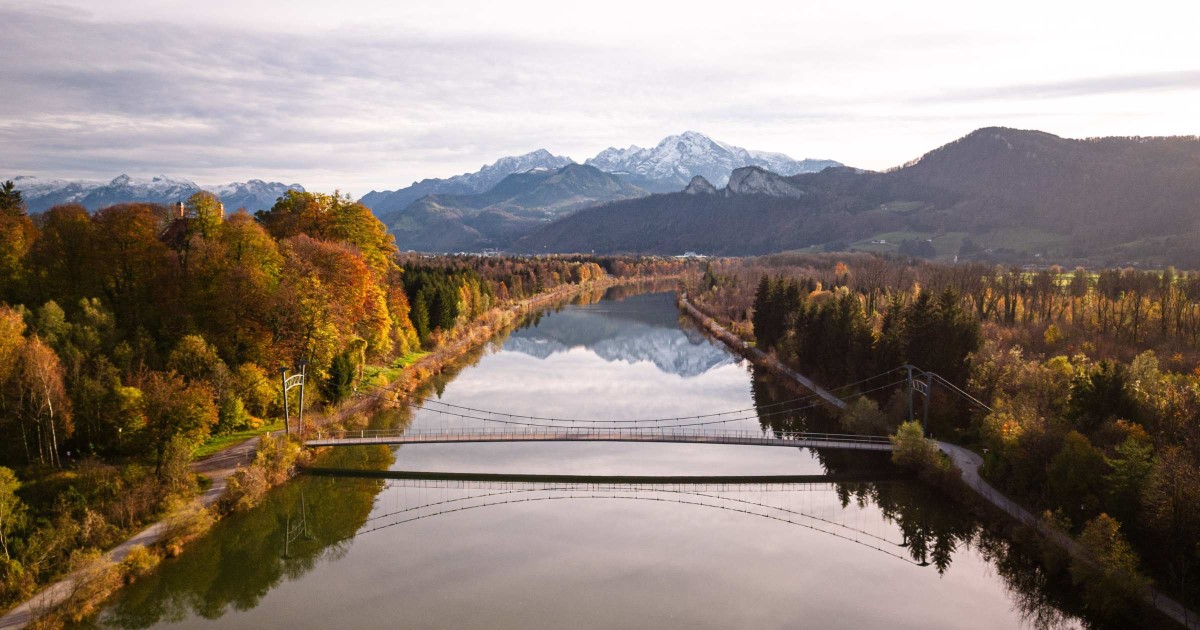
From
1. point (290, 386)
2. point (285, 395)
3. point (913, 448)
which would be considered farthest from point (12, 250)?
point (913, 448)

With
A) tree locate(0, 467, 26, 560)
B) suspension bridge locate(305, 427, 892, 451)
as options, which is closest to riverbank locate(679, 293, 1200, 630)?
suspension bridge locate(305, 427, 892, 451)

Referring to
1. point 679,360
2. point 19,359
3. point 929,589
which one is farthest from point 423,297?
point 929,589

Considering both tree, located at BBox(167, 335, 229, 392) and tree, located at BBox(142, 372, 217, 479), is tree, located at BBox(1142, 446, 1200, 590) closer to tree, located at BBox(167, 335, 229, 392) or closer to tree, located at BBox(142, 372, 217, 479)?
tree, located at BBox(142, 372, 217, 479)

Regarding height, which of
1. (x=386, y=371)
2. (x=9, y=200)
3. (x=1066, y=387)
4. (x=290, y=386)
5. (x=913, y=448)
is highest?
(x=9, y=200)

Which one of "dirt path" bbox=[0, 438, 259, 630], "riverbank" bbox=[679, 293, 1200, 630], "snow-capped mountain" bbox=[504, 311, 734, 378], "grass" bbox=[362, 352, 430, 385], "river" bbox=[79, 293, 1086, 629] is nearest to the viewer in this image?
"dirt path" bbox=[0, 438, 259, 630]

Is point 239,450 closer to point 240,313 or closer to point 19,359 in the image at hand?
point 240,313

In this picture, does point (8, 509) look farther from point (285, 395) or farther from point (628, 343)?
point (628, 343)
